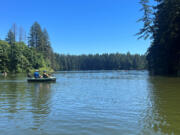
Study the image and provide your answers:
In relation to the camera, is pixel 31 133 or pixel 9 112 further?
pixel 9 112

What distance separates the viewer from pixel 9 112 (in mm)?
10203

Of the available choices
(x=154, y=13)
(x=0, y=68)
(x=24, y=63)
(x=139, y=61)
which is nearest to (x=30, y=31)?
(x=24, y=63)

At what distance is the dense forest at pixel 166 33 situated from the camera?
38969 mm

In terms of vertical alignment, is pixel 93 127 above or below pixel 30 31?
below

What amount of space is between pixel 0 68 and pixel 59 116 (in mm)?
71913

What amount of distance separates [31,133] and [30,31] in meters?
96.8

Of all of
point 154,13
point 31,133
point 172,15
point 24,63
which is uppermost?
point 154,13

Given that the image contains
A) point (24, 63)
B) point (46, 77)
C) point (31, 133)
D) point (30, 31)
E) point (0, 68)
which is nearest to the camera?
point (31, 133)

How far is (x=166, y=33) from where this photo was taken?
41094mm

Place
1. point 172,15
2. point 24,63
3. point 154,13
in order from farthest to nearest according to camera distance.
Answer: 1. point 24,63
2. point 154,13
3. point 172,15

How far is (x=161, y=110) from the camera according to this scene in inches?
405

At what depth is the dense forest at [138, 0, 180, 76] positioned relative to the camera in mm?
38969

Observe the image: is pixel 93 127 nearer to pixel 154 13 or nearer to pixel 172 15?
pixel 172 15

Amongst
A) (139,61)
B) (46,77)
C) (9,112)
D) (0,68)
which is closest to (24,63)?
(0,68)
